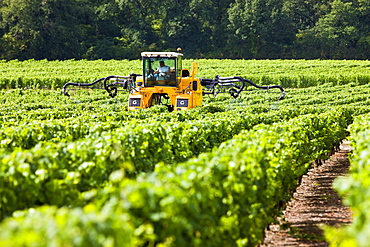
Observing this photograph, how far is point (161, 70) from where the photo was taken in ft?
68.1

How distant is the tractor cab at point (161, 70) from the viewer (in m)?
20.5

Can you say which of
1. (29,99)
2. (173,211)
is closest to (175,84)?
(29,99)

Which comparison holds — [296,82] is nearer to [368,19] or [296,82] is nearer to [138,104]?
[138,104]

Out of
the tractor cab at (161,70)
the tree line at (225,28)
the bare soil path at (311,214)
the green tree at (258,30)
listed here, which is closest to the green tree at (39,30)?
the tree line at (225,28)

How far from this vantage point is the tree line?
276 ft

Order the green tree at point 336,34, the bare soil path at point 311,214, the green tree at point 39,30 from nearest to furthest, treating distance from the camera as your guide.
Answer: the bare soil path at point 311,214
the green tree at point 39,30
the green tree at point 336,34

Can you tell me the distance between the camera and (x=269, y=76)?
158 feet

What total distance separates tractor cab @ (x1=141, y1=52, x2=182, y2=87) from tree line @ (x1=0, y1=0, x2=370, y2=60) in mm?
59646

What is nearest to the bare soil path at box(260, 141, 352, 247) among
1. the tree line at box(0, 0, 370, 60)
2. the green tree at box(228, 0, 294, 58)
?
the tree line at box(0, 0, 370, 60)

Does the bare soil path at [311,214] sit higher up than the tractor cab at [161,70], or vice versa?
the tractor cab at [161,70]

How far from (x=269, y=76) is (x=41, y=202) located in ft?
139

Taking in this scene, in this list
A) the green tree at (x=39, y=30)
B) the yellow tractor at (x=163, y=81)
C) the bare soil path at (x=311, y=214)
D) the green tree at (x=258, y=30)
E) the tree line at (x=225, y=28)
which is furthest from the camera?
the green tree at (x=258, y=30)

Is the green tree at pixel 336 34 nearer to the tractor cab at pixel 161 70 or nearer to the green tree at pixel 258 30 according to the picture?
the green tree at pixel 258 30

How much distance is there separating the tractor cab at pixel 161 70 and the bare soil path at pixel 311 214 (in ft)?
23.7
